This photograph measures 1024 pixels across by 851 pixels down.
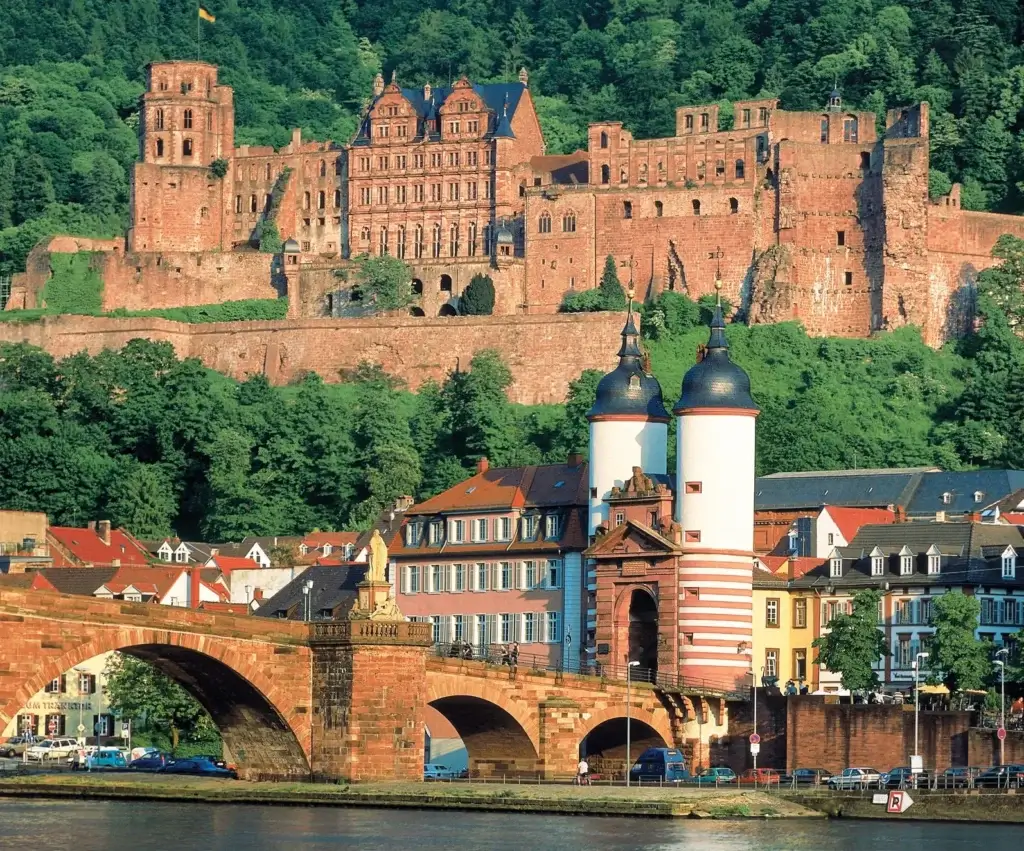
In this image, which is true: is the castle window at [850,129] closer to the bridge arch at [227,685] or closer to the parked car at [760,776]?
the parked car at [760,776]

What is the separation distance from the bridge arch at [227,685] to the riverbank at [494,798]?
894 mm

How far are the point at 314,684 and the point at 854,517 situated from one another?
35195 mm

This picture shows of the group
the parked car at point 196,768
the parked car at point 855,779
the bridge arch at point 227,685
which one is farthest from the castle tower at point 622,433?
the bridge arch at point 227,685

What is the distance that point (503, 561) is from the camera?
115 metres

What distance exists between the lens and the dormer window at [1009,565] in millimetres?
108000

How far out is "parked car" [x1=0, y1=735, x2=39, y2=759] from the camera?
114 m

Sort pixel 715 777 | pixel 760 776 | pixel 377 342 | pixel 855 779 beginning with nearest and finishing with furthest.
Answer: pixel 855 779 < pixel 715 777 < pixel 760 776 < pixel 377 342

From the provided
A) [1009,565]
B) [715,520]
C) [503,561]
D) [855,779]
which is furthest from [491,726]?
[1009,565]

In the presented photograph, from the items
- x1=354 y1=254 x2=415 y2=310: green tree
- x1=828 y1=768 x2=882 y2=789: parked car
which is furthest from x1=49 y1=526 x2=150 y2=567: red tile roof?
x1=828 y1=768 x2=882 y2=789: parked car

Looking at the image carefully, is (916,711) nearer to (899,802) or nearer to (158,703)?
(899,802)

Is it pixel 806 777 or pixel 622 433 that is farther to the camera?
pixel 622 433

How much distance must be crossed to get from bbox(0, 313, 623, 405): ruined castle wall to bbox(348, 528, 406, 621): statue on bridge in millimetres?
71925

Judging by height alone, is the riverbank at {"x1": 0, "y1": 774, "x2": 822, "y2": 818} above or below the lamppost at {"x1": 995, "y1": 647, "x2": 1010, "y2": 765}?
below

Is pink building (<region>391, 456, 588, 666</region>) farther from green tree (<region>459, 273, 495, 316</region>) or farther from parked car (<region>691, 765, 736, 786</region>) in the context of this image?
green tree (<region>459, 273, 495, 316</region>)
